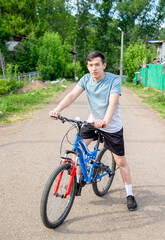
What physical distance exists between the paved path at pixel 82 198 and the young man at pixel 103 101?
0.33 metres

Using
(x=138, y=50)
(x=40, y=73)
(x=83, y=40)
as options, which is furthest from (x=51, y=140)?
(x=83, y=40)

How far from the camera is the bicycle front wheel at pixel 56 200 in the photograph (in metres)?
2.77

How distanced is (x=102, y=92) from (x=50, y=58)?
96.8 feet

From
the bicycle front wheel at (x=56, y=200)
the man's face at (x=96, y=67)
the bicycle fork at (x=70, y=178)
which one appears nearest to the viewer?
the bicycle front wheel at (x=56, y=200)

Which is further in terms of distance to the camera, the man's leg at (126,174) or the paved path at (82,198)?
the man's leg at (126,174)

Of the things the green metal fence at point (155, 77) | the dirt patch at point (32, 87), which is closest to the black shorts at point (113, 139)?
the green metal fence at point (155, 77)

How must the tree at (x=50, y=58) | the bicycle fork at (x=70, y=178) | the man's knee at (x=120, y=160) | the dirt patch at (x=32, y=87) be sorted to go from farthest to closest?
the tree at (x=50, y=58), the dirt patch at (x=32, y=87), the man's knee at (x=120, y=160), the bicycle fork at (x=70, y=178)

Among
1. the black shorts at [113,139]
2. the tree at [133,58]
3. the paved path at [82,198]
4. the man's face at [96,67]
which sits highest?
the tree at [133,58]

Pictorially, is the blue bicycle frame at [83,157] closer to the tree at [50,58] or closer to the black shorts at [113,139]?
the black shorts at [113,139]

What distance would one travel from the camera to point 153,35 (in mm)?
54406

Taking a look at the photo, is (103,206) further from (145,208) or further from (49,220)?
(49,220)

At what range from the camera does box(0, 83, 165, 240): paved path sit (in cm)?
296

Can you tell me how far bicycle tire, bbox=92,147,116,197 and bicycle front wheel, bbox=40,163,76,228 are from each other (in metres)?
0.49

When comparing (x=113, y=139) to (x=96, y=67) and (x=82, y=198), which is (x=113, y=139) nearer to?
(x=96, y=67)
